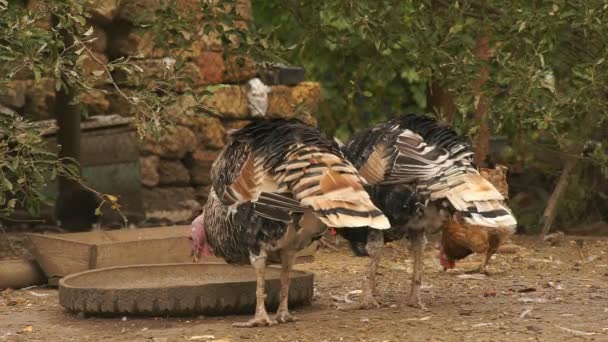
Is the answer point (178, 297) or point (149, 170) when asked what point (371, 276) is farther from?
point (149, 170)

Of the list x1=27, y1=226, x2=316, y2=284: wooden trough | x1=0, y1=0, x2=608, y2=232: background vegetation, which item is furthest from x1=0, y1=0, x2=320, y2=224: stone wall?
x1=27, y1=226, x2=316, y2=284: wooden trough

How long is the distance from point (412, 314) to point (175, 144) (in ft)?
14.6

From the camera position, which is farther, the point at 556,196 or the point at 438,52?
the point at 556,196

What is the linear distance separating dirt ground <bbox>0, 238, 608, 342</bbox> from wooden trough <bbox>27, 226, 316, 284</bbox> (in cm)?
24

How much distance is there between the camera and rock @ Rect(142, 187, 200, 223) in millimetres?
10398

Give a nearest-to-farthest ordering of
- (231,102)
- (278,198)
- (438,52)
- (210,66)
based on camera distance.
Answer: (278,198)
(438,52)
(210,66)
(231,102)

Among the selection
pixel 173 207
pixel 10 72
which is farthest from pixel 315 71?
pixel 10 72

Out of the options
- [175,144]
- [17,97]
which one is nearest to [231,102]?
[175,144]

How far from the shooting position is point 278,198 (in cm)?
588

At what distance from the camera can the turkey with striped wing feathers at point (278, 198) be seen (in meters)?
5.66

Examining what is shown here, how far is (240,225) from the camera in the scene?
20.2ft

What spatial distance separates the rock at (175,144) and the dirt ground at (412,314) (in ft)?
6.65

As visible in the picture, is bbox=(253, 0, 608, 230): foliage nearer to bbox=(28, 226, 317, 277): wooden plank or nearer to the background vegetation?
the background vegetation

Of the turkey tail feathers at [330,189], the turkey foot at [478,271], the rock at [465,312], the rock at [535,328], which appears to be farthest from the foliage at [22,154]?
the turkey foot at [478,271]
